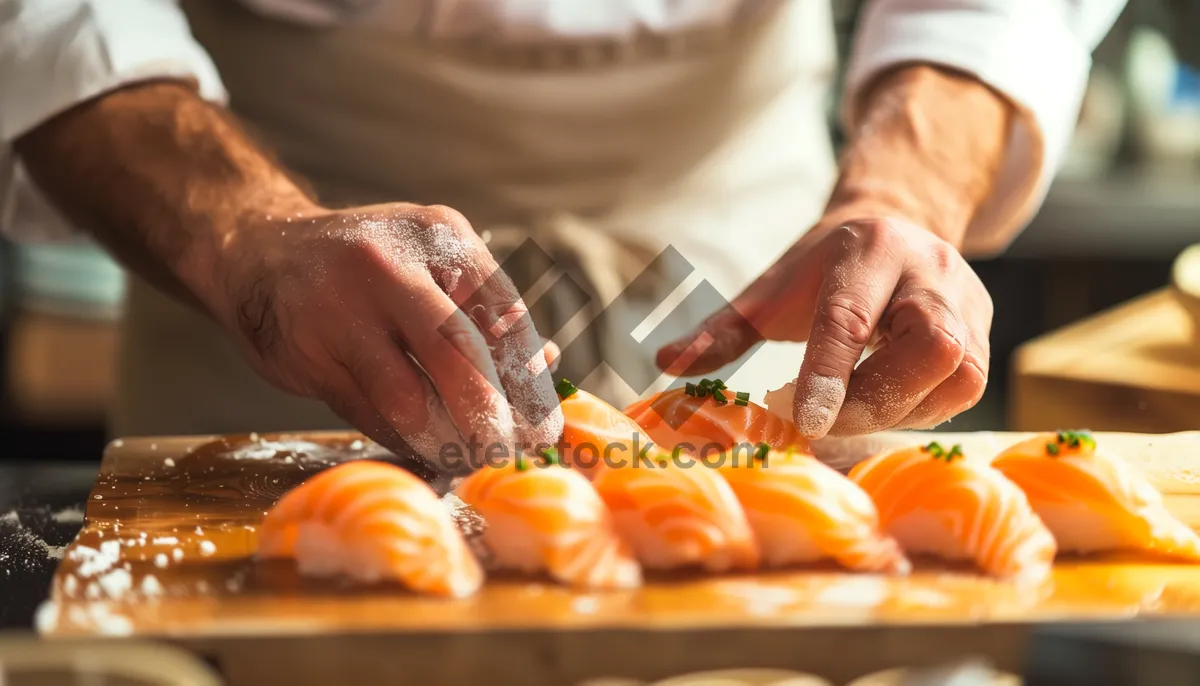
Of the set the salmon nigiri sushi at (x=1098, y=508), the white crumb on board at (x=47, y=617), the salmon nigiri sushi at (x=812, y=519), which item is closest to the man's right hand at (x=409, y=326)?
the salmon nigiri sushi at (x=812, y=519)

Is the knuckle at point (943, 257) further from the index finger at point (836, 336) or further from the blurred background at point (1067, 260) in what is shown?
the blurred background at point (1067, 260)

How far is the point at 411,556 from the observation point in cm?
87

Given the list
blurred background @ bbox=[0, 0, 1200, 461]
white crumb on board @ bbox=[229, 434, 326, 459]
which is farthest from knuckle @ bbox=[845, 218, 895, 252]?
blurred background @ bbox=[0, 0, 1200, 461]

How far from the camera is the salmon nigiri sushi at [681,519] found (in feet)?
3.05

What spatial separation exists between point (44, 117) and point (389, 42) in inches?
16.8

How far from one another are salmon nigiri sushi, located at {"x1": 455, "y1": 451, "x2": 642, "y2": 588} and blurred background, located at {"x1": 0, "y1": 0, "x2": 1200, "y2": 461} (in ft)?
5.83

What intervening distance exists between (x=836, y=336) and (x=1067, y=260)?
230 cm

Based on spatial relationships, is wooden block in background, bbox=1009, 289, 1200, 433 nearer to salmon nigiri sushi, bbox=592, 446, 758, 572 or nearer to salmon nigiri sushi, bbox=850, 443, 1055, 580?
salmon nigiri sushi, bbox=850, 443, 1055, 580

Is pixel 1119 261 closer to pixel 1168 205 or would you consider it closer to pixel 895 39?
pixel 1168 205

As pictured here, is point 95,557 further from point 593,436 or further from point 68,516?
point 593,436

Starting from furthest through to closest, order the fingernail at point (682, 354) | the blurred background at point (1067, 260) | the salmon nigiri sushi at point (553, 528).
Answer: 1. the blurred background at point (1067, 260)
2. the fingernail at point (682, 354)
3. the salmon nigiri sushi at point (553, 528)

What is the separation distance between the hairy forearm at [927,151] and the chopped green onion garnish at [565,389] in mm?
399

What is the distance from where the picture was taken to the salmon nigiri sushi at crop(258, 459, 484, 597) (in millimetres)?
875

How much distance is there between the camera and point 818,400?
3.50 ft
